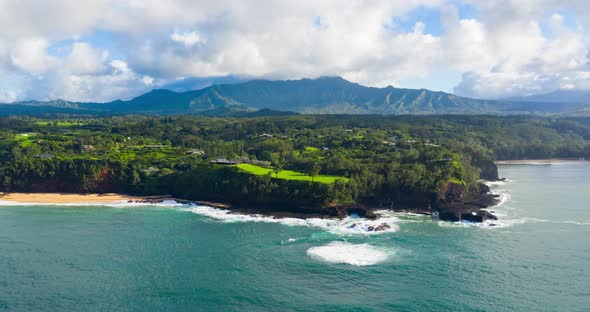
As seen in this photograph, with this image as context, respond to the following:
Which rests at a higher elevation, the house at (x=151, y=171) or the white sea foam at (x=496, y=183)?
the house at (x=151, y=171)

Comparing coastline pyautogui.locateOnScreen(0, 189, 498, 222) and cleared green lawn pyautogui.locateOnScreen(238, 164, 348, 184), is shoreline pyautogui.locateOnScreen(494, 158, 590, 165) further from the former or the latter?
cleared green lawn pyautogui.locateOnScreen(238, 164, 348, 184)

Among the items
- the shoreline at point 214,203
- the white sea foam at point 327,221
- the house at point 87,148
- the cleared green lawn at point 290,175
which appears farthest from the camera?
the house at point 87,148

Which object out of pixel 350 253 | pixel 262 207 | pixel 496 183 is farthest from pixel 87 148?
pixel 496 183

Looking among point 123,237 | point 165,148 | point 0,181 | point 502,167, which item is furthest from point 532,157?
point 0,181

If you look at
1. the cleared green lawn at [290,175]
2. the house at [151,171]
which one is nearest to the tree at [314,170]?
the cleared green lawn at [290,175]

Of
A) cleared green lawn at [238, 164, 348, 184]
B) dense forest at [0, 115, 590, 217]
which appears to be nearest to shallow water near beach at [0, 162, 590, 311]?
dense forest at [0, 115, 590, 217]

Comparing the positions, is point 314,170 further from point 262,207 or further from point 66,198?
point 66,198

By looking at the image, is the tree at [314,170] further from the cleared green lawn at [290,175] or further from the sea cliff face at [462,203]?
the sea cliff face at [462,203]
